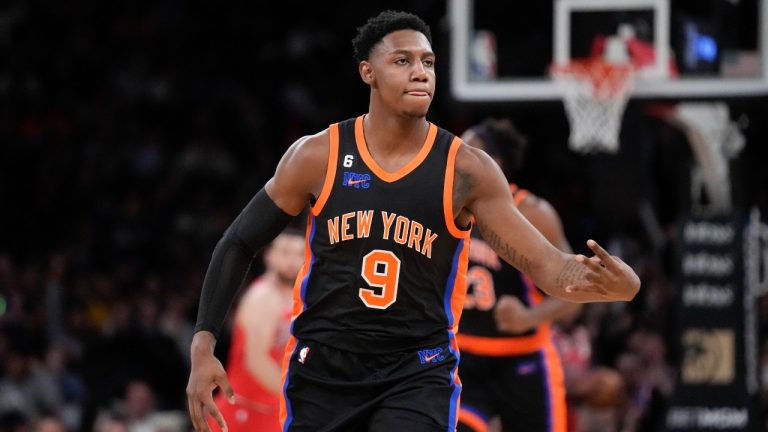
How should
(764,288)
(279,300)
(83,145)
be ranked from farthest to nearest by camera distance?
(83,145) → (764,288) → (279,300)

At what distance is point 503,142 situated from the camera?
727cm

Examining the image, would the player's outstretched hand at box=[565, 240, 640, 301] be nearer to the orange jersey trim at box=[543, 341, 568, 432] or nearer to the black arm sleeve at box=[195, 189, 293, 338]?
the black arm sleeve at box=[195, 189, 293, 338]

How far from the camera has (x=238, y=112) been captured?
18.5 m

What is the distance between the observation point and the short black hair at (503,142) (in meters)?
7.24

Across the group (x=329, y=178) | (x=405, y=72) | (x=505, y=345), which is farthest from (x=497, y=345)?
(x=405, y=72)

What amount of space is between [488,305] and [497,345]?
23 cm

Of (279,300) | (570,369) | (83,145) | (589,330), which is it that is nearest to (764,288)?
(589,330)

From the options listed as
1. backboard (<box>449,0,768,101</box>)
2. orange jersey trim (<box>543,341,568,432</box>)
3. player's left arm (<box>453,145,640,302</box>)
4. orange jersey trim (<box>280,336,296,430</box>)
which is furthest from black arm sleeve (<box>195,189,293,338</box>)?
backboard (<box>449,0,768,101</box>)

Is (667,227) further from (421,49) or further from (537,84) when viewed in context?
(421,49)

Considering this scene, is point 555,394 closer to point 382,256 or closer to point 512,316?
point 512,316

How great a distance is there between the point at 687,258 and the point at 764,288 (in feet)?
6.96

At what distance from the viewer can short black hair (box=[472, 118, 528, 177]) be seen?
7238mm

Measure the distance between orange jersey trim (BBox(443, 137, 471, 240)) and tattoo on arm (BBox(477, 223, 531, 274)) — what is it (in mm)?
100

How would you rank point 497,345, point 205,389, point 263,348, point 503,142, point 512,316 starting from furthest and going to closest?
point 263,348 → point 503,142 → point 497,345 → point 512,316 → point 205,389
